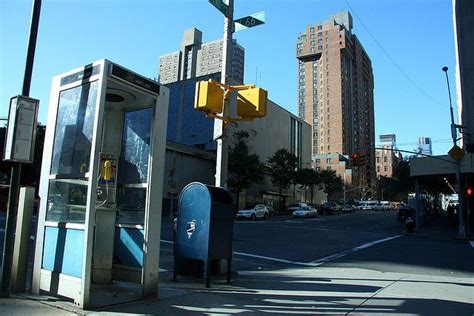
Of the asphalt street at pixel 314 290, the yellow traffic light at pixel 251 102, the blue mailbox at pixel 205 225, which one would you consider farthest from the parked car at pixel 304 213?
the blue mailbox at pixel 205 225

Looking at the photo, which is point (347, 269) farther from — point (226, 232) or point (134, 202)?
point (134, 202)

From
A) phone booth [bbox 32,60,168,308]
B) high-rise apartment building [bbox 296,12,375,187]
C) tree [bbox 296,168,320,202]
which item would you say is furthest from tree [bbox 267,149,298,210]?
phone booth [bbox 32,60,168,308]

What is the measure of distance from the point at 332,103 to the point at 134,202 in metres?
132

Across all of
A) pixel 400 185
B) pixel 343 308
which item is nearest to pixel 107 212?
pixel 343 308

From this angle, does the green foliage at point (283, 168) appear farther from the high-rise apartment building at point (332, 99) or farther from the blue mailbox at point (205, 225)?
the blue mailbox at point (205, 225)

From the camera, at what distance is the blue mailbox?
8094 mm

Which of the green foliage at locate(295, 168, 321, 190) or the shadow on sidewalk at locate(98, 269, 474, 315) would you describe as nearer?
the shadow on sidewalk at locate(98, 269, 474, 315)

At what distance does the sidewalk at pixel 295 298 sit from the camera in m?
6.19

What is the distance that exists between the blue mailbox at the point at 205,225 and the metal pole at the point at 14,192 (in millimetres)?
2957

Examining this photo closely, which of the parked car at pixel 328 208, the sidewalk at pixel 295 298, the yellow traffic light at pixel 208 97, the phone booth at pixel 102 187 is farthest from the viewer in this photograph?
the parked car at pixel 328 208

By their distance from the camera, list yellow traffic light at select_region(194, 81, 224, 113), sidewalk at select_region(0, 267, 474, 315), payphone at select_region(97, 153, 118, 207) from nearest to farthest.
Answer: sidewalk at select_region(0, 267, 474, 315), payphone at select_region(97, 153, 118, 207), yellow traffic light at select_region(194, 81, 224, 113)

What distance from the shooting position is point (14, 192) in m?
6.59

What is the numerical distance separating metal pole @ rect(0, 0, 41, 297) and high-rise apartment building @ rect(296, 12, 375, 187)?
10893 cm

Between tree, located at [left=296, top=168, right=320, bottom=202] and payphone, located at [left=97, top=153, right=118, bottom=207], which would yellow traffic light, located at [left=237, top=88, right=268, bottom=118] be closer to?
payphone, located at [left=97, top=153, right=118, bottom=207]
